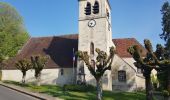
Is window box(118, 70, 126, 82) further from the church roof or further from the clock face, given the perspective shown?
the clock face

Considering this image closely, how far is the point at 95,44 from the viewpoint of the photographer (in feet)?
156

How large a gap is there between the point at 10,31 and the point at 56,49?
669 inches

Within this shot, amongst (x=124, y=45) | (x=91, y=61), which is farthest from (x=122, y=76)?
(x=124, y=45)

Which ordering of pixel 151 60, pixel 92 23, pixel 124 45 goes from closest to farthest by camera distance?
1. pixel 151 60
2. pixel 92 23
3. pixel 124 45

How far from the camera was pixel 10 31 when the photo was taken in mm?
65062

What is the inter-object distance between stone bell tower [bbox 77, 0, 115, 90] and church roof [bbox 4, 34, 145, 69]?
301 centimetres

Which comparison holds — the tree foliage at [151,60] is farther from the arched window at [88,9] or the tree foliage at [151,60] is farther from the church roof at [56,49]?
the arched window at [88,9]

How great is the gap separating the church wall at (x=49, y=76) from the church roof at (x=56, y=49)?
78cm

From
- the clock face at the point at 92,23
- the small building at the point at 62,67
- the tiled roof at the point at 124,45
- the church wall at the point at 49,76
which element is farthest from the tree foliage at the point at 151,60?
the tiled roof at the point at 124,45

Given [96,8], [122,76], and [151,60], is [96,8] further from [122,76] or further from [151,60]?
[151,60]

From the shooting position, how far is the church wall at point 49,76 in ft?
160

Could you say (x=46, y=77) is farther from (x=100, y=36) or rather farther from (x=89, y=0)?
(x=89, y=0)

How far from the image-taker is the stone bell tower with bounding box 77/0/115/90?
4688 centimetres

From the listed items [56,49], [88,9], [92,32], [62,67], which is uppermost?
[88,9]
